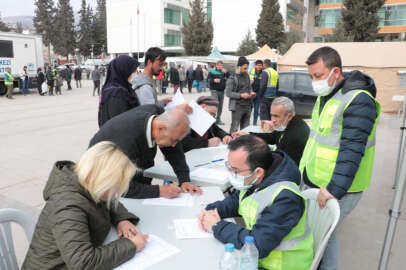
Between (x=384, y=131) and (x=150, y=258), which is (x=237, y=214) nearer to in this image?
(x=150, y=258)

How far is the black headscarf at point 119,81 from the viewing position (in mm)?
3174

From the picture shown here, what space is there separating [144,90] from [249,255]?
253 cm

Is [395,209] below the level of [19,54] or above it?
below

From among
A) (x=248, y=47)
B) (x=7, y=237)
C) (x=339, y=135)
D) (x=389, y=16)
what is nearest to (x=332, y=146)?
(x=339, y=135)

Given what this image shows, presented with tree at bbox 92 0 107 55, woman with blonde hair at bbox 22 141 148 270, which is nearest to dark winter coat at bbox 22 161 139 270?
woman with blonde hair at bbox 22 141 148 270

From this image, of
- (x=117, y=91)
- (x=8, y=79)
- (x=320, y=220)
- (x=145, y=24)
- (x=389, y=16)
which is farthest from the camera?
(x=145, y=24)

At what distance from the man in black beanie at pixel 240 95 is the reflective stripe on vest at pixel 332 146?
428 cm

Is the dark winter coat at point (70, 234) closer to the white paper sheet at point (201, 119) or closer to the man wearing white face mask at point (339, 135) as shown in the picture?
the man wearing white face mask at point (339, 135)

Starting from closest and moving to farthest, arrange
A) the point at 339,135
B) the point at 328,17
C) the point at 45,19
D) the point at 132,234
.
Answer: the point at 132,234, the point at 339,135, the point at 328,17, the point at 45,19

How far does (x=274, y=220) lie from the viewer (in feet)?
5.09

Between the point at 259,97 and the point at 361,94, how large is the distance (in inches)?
251

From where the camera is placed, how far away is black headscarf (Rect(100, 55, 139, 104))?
3.17 metres

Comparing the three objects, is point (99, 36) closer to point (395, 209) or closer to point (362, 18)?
point (362, 18)

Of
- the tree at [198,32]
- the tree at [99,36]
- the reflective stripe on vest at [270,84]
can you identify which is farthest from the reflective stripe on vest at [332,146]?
the tree at [99,36]
